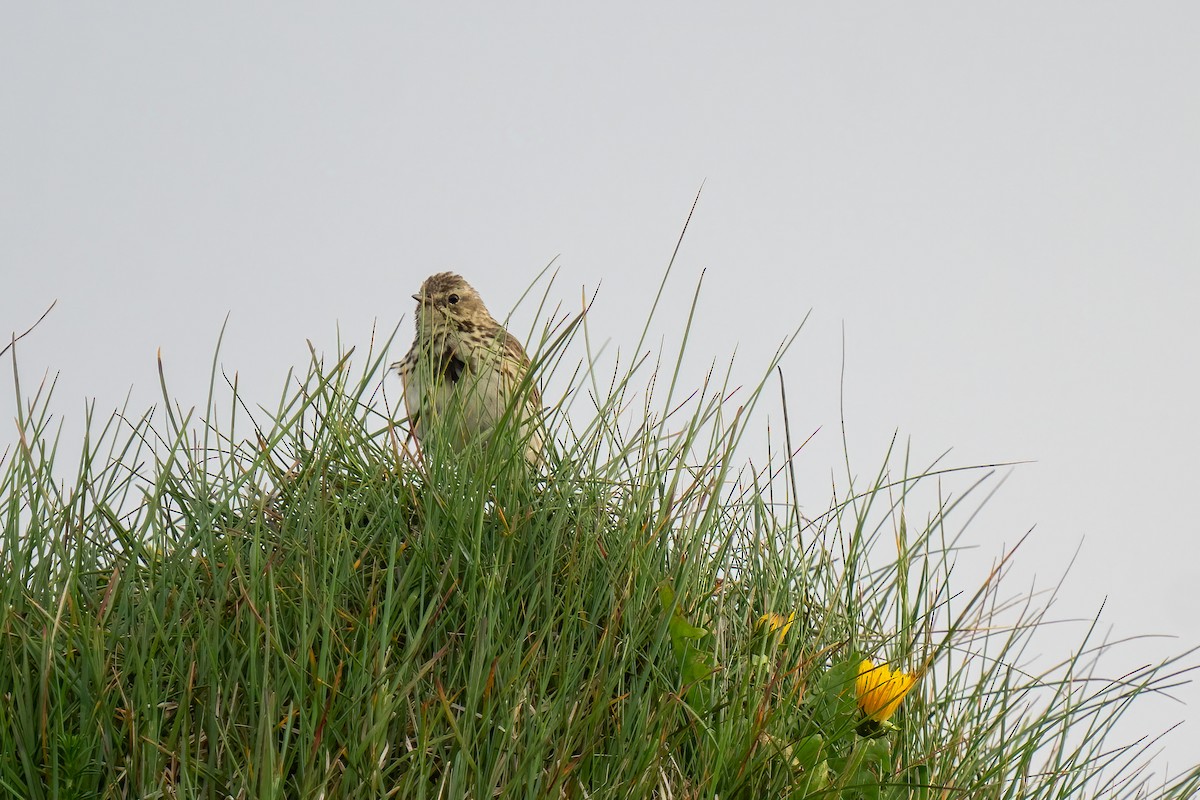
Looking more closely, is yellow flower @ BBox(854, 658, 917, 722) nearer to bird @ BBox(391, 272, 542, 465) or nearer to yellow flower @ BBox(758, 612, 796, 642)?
yellow flower @ BBox(758, 612, 796, 642)

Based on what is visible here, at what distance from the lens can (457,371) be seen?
5566 millimetres

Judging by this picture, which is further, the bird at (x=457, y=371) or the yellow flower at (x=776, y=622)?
the bird at (x=457, y=371)

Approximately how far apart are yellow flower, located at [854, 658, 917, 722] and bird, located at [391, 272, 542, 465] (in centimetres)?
112

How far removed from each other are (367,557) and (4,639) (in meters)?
0.85

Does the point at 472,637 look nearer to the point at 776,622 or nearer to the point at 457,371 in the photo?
the point at 776,622

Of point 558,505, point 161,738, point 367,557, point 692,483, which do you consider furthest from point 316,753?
point 692,483

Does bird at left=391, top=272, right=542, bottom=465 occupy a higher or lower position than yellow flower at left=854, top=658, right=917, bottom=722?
higher

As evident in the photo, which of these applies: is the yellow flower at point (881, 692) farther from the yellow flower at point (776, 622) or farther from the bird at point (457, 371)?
the bird at point (457, 371)

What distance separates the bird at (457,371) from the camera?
3531mm

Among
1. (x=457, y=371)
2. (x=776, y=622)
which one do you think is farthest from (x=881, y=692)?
(x=457, y=371)

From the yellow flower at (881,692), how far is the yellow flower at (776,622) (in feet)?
0.81

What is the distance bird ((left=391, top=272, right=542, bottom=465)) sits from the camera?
11.6ft

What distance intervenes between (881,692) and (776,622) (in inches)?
13.4

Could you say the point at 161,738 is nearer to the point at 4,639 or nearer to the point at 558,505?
the point at 4,639
